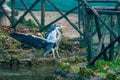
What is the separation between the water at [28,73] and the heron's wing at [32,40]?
1.16 m

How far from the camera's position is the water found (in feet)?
46.0

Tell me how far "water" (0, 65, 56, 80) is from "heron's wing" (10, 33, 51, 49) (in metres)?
1.16

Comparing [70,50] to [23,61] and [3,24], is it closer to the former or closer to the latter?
[23,61]

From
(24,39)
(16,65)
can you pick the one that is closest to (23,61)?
(16,65)

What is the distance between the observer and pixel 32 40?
1680 centimetres

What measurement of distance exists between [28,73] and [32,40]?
7.67 feet

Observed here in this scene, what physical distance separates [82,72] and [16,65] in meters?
4.31

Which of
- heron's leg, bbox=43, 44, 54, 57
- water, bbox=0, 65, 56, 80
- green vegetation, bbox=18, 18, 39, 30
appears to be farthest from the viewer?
green vegetation, bbox=18, 18, 39, 30

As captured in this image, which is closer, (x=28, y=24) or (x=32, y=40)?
(x=32, y=40)

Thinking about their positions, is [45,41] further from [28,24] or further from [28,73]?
[28,24]

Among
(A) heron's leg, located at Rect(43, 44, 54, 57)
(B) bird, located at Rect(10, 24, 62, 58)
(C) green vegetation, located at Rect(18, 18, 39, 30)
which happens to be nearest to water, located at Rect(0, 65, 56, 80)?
(A) heron's leg, located at Rect(43, 44, 54, 57)

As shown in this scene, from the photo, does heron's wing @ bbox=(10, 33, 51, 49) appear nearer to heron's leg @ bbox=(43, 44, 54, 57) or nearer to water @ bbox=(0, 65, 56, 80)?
heron's leg @ bbox=(43, 44, 54, 57)

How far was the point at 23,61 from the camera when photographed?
15.7 meters

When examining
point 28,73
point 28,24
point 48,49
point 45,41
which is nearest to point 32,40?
point 45,41
